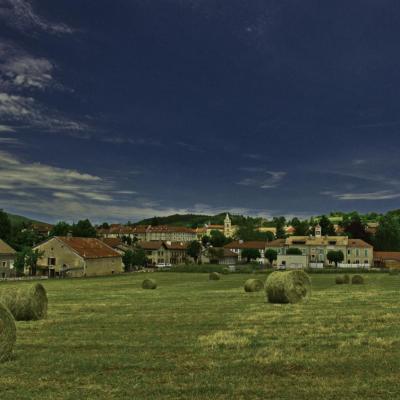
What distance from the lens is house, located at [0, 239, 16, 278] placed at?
76.4 m

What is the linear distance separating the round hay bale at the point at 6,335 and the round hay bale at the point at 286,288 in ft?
58.2

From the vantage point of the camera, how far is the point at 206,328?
18.6 metres

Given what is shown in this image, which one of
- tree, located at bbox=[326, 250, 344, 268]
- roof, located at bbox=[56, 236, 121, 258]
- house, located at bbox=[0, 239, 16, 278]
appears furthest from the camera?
tree, located at bbox=[326, 250, 344, 268]

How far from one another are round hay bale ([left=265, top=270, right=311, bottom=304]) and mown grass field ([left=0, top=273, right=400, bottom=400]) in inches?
209

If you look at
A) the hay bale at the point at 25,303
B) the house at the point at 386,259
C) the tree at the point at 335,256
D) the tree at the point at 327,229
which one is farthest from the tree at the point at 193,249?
the hay bale at the point at 25,303

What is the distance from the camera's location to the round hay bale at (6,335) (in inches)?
536

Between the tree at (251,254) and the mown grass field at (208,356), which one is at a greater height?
the tree at (251,254)

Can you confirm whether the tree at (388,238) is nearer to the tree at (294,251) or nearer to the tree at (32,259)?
the tree at (294,251)

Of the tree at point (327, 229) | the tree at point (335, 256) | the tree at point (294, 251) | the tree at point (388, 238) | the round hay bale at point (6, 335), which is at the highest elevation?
the tree at point (327, 229)

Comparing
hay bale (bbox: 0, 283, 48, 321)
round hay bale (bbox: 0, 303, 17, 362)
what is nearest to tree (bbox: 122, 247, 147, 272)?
hay bale (bbox: 0, 283, 48, 321)

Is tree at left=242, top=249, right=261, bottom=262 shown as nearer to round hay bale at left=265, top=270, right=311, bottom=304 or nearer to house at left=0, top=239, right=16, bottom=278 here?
house at left=0, top=239, right=16, bottom=278

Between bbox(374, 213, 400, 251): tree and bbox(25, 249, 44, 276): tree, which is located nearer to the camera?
bbox(25, 249, 44, 276): tree

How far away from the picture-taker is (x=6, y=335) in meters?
13.9

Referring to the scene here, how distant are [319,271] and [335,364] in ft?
231
